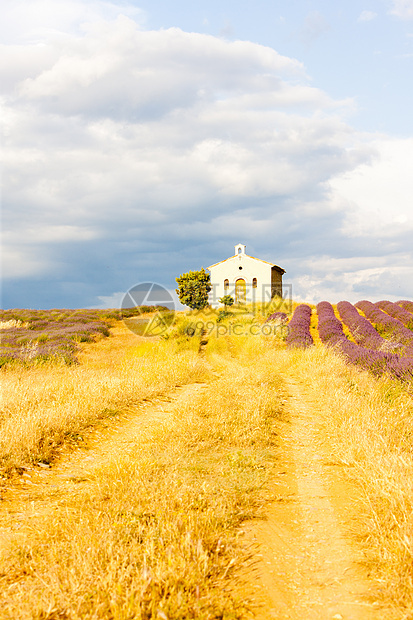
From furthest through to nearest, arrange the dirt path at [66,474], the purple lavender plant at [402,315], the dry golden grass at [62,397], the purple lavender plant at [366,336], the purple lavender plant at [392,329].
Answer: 1. the purple lavender plant at [402,315]
2. the purple lavender plant at [392,329]
3. the purple lavender plant at [366,336]
4. the dry golden grass at [62,397]
5. the dirt path at [66,474]

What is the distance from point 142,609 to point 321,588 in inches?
54.0

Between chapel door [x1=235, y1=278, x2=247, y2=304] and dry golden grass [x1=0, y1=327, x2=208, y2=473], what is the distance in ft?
95.3

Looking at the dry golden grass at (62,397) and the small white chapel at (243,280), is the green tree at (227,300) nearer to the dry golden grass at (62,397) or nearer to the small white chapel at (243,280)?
the small white chapel at (243,280)

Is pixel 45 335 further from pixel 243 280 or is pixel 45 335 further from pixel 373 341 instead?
pixel 243 280

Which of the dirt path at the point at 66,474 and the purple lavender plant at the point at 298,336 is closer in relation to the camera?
the dirt path at the point at 66,474

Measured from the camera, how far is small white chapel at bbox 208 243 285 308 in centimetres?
4447

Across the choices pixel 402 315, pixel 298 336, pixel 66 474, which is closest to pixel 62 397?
pixel 66 474

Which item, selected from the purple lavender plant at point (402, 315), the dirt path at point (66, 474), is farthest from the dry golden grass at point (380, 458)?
the purple lavender plant at point (402, 315)

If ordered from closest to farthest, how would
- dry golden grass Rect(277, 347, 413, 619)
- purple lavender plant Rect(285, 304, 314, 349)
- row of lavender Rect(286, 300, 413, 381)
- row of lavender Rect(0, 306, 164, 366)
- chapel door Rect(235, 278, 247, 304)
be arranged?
1. dry golden grass Rect(277, 347, 413, 619)
2. row of lavender Rect(286, 300, 413, 381)
3. row of lavender Rect(0, 306, 164, 366)
4. purple lavender plant Rect(285, 304, 314, 349)
5. chapel door Rect(235, 278, 247, 304)

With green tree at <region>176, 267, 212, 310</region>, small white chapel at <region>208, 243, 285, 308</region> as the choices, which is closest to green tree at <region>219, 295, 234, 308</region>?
small white chapel at <region>208, 243, 285, 308</region>

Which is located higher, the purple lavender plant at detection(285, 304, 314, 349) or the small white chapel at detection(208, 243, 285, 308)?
the small white chapel at detection(208, 243, 285, 308)

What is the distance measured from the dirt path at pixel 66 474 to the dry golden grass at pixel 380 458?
10.3 ft

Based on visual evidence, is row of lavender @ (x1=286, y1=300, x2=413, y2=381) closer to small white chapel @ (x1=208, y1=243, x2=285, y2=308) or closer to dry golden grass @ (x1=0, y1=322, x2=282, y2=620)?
dry golden grass @ (x1=0, y1=322, x2=282, y2=620)

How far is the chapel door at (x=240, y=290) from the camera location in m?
44.4
